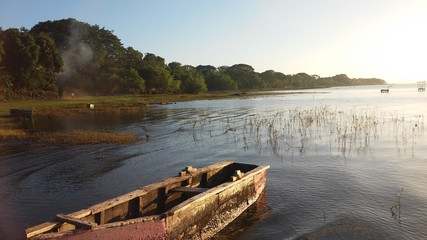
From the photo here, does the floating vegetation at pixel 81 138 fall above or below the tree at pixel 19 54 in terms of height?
below

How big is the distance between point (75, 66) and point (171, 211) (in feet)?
271

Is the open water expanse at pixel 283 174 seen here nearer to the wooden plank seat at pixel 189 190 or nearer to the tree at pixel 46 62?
the wooden plank seat at pixel 189 190

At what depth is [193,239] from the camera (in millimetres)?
9953

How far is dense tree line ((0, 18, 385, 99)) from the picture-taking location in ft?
Result: 193

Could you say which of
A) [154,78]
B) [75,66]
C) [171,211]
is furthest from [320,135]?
[154,78]

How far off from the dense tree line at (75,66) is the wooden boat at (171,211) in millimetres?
47454

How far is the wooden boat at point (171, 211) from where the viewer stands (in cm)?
773

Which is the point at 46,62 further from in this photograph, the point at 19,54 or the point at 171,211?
the point at 171,211

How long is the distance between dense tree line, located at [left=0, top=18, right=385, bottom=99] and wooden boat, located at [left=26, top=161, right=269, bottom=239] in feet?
156

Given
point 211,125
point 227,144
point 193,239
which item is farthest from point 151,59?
point 193,239

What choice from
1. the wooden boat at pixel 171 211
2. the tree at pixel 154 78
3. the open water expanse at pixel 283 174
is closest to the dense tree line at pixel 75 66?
the tree at pixel 154 78

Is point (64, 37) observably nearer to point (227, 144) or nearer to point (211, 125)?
point (211, 125)

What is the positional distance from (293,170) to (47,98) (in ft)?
204

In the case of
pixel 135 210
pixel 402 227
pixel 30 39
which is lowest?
pixel 402 227
